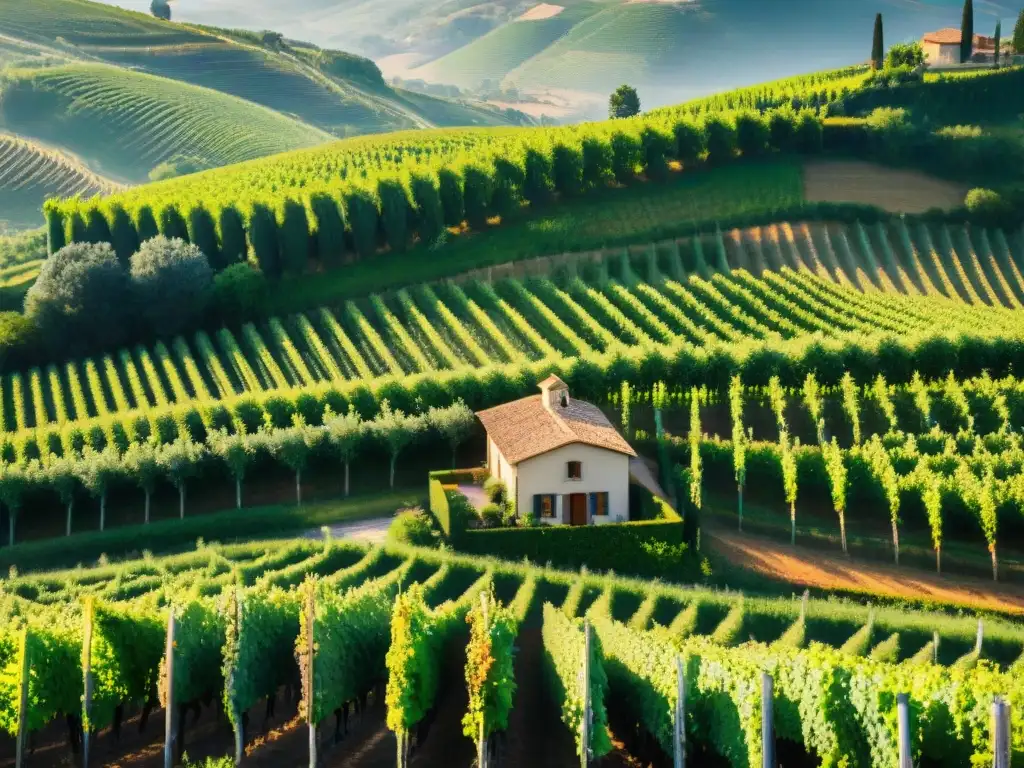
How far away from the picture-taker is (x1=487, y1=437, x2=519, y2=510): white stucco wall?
2002 inches

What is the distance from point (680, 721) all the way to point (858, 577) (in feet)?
64.9

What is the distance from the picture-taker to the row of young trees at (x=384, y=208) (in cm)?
7981

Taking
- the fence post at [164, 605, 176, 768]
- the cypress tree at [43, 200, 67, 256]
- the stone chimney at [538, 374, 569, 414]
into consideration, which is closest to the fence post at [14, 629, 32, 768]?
the fence post at [164, 605, 176, 768]

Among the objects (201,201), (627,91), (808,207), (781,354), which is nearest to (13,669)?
(781,354)

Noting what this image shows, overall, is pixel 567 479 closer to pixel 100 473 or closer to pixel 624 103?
pixel 100 473

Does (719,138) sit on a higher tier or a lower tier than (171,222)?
higher

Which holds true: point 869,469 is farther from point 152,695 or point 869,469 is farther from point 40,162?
point 40,162

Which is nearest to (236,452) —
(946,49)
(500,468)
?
(500,468)

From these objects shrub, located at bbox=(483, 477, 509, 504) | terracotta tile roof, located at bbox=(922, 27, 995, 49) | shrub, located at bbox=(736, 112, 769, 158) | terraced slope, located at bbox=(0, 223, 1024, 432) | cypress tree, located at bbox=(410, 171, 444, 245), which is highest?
terracotta tile roof, located at bbox=(922, 27, 995, 49)

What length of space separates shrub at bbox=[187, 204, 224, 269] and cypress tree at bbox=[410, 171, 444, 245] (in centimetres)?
1184

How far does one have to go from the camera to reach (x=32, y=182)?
150250mm

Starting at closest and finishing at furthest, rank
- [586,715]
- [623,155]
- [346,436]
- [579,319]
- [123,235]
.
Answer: [586,715]
[346,436]
[579,319]
[123,235]
[623,155]

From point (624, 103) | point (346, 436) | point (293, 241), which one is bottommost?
point (346, 436)

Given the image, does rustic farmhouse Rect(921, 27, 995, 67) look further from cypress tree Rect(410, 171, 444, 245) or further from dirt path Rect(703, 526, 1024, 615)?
dirt path Rect(703, 526, 1024, 615)
